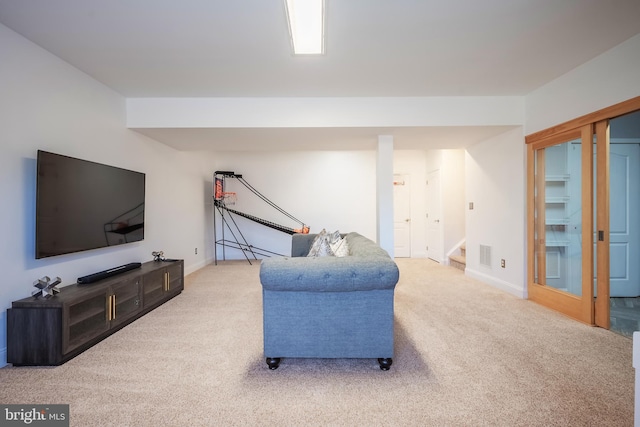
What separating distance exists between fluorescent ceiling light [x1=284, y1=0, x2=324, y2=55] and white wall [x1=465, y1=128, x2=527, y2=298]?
281cm

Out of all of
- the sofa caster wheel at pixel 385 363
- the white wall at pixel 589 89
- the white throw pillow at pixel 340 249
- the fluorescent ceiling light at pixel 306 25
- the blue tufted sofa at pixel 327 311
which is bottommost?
the sofa caster wheel at pixel 385 363

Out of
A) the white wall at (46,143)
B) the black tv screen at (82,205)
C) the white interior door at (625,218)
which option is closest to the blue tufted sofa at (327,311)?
the black tv screen at (82,205)

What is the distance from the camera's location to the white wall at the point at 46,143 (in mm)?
2059

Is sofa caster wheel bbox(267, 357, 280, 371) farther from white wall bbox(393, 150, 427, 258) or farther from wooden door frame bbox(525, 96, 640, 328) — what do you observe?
white wall bbox(393, 150, 427, 258)

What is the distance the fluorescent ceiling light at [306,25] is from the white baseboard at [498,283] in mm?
3528

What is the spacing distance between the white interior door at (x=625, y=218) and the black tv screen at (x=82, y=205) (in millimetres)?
5460

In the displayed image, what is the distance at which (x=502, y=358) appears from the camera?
204 cm

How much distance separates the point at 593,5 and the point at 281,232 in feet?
17.8

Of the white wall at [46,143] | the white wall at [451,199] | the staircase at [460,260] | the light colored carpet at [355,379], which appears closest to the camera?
the light colored carpet at [355,379]

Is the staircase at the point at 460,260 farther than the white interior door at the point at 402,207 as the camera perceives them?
Result: No

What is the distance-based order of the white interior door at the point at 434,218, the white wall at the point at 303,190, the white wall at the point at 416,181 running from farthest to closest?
the white wall at the point at 416,181
the white wall at the point at 303,190
the white interior door at the point at 434,218

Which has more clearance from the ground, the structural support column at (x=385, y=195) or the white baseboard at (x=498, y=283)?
the structural support column at (x=385, y=195)

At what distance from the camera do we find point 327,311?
73.2 inches

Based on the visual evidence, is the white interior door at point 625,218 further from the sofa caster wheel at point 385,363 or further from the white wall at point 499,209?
the sofa caster wheel at point 385,363
